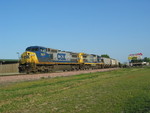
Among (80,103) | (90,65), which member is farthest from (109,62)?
(80,103)

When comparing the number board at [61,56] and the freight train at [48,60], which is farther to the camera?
the number board at [61,56]

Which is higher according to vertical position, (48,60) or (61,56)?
(61,56)

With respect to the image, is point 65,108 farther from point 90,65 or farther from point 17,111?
point 90,65

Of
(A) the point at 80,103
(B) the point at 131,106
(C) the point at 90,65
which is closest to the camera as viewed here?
(B) the point at 131,106

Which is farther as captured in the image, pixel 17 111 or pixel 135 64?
pixel 135 64

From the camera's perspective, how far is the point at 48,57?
32.3 meters

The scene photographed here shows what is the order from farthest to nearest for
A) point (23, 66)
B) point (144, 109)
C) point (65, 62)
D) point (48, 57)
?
1. point (65, 62)
2. point (48, 57)
3. point (23, 66)
4. point (144, 109)

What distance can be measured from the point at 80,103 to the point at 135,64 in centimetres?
5226

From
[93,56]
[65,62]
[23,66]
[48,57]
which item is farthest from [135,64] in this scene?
[23,66]

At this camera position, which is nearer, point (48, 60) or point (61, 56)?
point (48, 60)

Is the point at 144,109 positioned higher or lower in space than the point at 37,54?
lower

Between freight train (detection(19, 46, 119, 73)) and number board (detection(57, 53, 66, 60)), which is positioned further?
number board (detection(57, 53, 66, 60))

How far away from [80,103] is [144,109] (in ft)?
7.17

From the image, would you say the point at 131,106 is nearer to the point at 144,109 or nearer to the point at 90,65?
the point at 144,109
